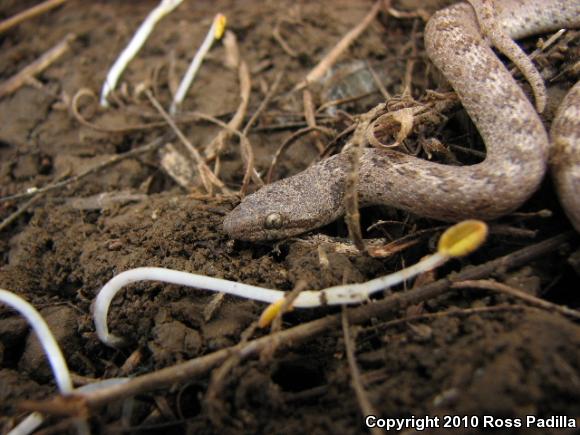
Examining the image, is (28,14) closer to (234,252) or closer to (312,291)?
(234,252)

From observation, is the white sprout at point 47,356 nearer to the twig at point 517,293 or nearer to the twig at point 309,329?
the twig at point 309,329

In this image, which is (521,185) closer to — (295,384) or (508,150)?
(508,150)

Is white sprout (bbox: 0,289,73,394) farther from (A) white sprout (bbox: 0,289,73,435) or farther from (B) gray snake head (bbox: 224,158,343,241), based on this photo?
(B) gray snake head (bbox: 224,158,343,241)

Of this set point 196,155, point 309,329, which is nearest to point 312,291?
→ point 309,329

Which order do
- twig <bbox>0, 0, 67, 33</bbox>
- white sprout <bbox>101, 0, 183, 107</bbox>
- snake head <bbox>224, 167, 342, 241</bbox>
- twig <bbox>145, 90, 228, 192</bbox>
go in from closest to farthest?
snake head <bbox>224, 167, 342, 241</bbox> → twig <bbox>145, 90, 228, 192</bbox> → white sprout <bbox>101, 0, 183, 107</bbox> → twig <bbox>0, 0, 67, 33</bbox>

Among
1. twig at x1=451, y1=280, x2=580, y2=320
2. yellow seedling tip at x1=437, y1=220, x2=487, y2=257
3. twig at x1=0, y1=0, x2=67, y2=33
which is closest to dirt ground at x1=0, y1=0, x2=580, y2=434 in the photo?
twig at x1=451, y1=280, x2=580, y2=320

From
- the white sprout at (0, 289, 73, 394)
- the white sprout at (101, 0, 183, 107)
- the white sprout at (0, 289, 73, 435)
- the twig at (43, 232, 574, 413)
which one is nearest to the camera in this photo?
the twig at (43, 232, 574, 413)
